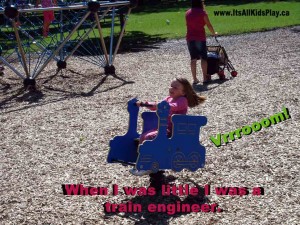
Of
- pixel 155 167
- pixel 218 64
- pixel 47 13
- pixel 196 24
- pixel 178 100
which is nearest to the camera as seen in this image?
pixel 155 167

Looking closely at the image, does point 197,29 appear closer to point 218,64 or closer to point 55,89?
point 218,64

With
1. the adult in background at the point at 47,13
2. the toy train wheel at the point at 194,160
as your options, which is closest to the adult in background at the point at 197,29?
the adult in background at the point at 47,13

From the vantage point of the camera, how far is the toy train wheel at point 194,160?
4.52 m

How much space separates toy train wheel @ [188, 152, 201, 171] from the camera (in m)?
4.52

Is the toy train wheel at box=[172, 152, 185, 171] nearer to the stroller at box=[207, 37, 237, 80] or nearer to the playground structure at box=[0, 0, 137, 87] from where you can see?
the stroller at box=[207, 37, 237, 80]

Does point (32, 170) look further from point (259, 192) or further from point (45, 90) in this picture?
point (45, 90)

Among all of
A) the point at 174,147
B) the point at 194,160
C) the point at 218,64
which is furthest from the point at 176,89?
the point at 218,64

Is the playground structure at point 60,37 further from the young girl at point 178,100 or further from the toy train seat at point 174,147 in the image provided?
the toy train seat at point 174,147

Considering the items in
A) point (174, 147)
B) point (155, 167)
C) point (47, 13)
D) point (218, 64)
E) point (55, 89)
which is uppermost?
point (47, 13)

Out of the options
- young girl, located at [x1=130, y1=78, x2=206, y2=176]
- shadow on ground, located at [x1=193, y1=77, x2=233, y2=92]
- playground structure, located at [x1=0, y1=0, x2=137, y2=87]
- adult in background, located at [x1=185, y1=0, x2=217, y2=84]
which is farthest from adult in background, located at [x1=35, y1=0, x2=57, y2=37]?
young girl, located at [x1=130, y1=78, x2=206, y2=176]

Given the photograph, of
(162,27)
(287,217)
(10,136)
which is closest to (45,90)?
(10,136)

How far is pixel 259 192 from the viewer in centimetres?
449

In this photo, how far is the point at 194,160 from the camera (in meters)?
4.54

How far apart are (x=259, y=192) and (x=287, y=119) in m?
2.41
